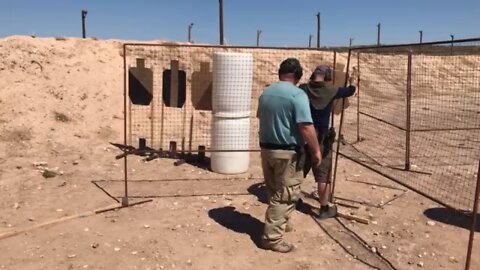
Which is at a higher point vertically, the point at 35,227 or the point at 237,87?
the point at 237,87

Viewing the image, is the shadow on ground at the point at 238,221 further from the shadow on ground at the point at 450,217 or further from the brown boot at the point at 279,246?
the shadow on ground at the point at 450,217

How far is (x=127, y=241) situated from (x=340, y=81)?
3.97 metres

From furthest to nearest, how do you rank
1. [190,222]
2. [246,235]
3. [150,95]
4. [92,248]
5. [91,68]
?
[91,68], [150,95], [190,222], [246,235], [92,248]

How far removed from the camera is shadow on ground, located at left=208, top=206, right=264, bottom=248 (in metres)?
5.38

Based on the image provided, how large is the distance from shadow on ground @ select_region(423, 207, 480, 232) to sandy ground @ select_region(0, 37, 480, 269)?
23 mm

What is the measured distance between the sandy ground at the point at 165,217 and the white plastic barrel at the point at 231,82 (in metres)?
1.18

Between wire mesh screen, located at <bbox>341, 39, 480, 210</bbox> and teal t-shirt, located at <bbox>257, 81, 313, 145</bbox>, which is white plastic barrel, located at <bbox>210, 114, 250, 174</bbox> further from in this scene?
teal t-shirt, located at <bbox>257, 81, 313, 145</bbox>

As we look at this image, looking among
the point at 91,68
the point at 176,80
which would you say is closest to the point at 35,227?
the point at 176,80

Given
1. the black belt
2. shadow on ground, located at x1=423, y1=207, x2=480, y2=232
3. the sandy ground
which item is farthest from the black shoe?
the black belt

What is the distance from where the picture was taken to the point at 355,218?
5.75 metres

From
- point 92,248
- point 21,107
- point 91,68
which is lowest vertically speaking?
point 92,248

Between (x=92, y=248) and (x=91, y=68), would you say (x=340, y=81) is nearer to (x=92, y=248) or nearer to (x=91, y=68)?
(x=92, y=248)

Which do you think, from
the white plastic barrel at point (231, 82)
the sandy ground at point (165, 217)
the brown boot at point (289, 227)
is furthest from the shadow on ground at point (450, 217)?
the white plastic barrel at point (231, 82)

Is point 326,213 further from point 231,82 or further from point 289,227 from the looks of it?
point 231,82
